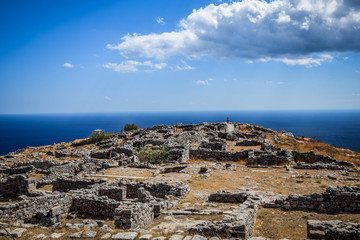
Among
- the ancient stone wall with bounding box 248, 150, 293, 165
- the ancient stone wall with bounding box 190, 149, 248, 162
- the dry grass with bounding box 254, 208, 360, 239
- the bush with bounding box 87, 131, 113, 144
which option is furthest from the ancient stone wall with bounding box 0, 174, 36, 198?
the bush with bounding box 87, 131, 113, 144

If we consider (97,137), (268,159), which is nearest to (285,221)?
(268,159)

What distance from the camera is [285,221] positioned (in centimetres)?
1112

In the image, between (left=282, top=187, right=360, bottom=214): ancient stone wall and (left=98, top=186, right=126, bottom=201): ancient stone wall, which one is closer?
A: (left=282, top=187, right=360, bottom=214): ancient stone wall

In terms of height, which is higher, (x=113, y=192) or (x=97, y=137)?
(x=113, y=192)

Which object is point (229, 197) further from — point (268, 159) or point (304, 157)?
point (304, 157)

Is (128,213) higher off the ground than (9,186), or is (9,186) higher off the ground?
(128,213)

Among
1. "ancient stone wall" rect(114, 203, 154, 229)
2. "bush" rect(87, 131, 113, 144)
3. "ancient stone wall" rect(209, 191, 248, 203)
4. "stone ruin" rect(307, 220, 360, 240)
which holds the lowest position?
"bush" rect(87, 131, 113, 144)

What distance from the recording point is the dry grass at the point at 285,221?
390 inches

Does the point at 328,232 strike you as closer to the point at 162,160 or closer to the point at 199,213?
the point at 199,213

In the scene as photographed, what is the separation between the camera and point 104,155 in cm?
3422

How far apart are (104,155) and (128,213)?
80.6ft

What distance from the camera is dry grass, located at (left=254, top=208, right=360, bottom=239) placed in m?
9.91

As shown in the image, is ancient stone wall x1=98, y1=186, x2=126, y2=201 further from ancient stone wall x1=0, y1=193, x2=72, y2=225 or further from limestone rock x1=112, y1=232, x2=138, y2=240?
limestone rock x1=112, y1=232, x2=138, y2=240

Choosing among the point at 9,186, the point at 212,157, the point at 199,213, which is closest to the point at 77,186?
the point at 9,186
